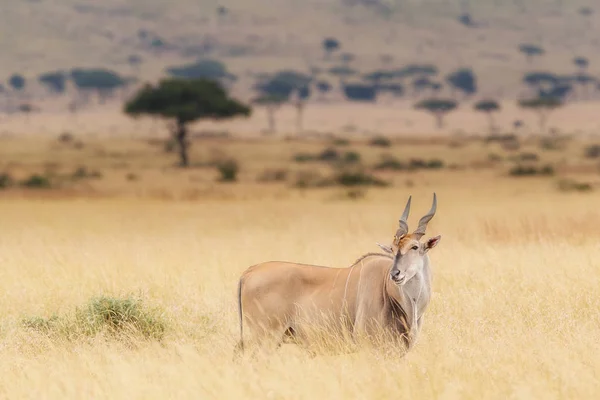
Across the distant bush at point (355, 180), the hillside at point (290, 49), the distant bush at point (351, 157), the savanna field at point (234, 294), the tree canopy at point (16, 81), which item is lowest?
the distant bush at point (351, 157)

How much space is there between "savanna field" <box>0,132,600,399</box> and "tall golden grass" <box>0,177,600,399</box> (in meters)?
0.03

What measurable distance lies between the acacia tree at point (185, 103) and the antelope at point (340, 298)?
54.7m

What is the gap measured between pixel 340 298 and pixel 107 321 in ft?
9.78

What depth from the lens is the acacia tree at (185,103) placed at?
63938 millimetres

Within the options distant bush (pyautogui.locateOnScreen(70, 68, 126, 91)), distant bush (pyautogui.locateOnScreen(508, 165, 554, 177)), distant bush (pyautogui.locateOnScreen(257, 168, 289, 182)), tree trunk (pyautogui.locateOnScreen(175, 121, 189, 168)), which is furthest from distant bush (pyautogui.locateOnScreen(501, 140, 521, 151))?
distant bush (pyautogui.locateOnScreen(70, 68, 126, 91))

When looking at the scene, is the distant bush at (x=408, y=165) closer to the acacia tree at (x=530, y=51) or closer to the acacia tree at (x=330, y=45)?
the acacia tree at (x=330, y=45)

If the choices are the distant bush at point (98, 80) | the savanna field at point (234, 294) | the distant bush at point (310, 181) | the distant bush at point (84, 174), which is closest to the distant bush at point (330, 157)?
the distant bush at point (310, 181)

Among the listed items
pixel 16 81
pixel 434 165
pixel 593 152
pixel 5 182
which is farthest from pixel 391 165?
pixel 16 81

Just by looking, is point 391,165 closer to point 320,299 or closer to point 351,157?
point 351,157

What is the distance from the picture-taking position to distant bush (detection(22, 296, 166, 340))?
35.1ft

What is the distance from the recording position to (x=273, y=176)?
47.4 meters

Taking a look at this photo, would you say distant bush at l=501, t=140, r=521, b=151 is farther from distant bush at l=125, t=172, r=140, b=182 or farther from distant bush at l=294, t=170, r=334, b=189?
distant bush at l=125, t=172, r=140, b=182

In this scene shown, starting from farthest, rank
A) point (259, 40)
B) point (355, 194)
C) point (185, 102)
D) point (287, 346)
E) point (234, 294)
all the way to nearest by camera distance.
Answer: point (259, 40)
point (185, 102)
point (355, 194)
point (234, 294)
point (287, 346)

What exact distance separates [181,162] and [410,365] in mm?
49115
